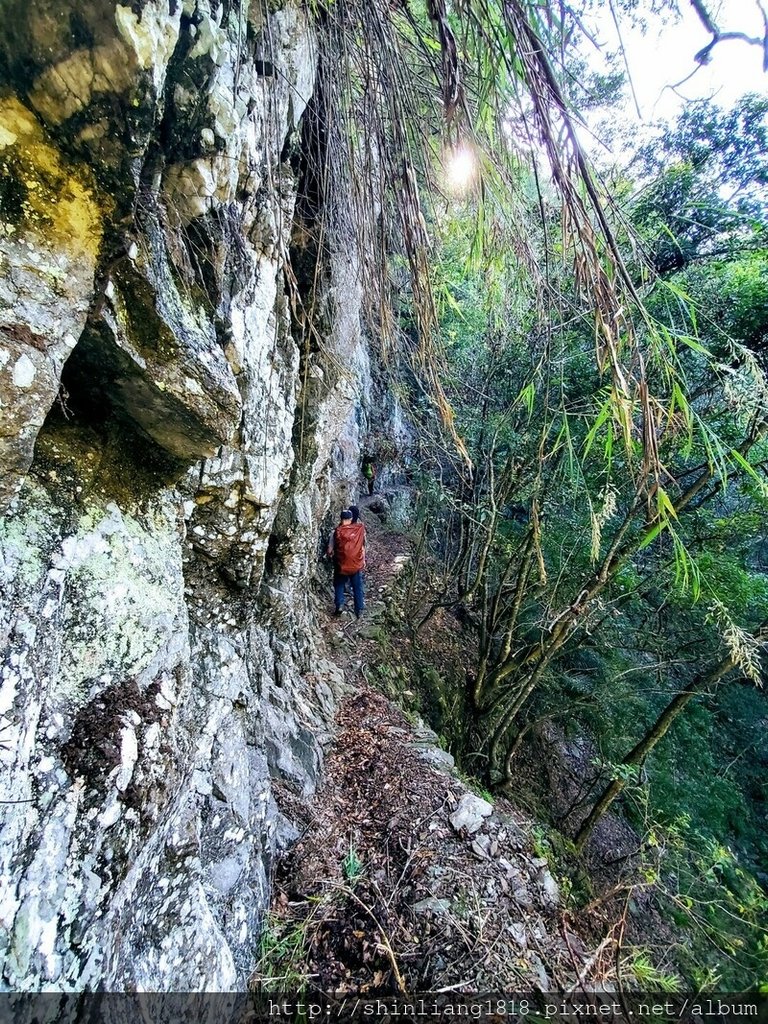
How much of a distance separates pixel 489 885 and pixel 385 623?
3.63 metres

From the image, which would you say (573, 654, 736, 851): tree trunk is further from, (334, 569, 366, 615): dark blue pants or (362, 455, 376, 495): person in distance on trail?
(362, 455, 376, 495): person in distance on trail

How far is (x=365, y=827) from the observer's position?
3.00 meters

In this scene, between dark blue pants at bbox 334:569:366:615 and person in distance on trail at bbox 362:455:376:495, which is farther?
person in distance on trail at bbox 362:455:376:495

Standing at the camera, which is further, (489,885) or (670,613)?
(670,613)

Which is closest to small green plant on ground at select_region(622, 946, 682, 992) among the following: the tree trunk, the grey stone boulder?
the grey stone boulder

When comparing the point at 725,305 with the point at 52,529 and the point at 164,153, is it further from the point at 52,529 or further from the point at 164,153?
the point at 52,529

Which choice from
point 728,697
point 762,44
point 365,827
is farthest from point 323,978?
point 728,697

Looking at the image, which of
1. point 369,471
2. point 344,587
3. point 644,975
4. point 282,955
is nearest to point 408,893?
point 282,955

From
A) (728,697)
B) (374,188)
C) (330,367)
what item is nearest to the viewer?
(374,188)

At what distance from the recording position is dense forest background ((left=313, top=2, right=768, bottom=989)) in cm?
106

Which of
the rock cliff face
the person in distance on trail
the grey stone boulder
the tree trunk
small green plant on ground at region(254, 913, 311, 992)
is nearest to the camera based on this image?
the rock cliff face

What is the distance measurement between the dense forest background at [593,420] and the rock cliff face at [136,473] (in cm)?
74

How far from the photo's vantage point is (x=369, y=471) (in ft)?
30.5

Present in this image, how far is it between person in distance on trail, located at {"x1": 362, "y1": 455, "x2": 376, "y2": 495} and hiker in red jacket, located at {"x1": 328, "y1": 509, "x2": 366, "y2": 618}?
3.73 metres
